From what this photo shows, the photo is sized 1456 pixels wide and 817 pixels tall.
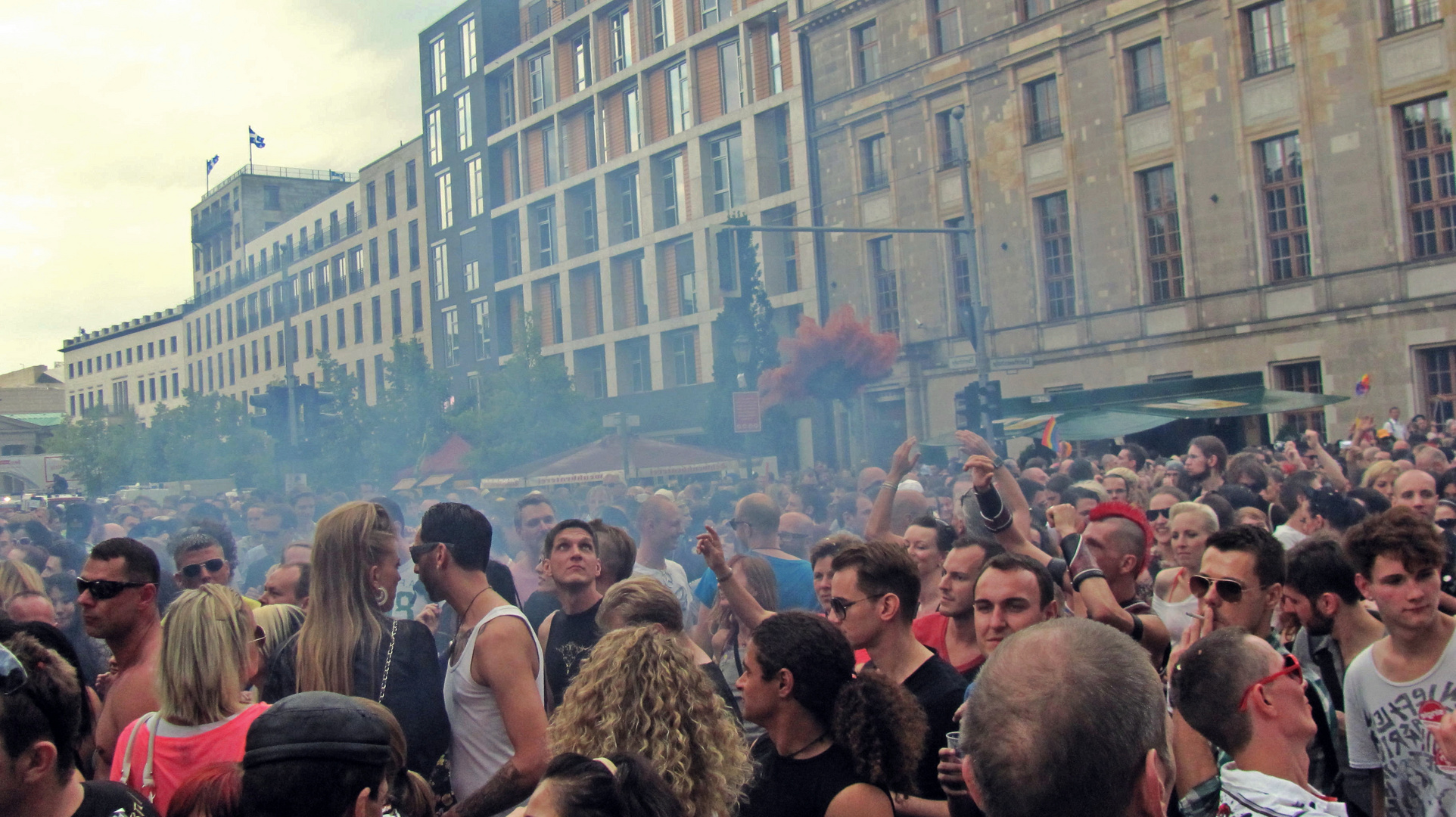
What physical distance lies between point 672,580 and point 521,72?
4342 centimetres

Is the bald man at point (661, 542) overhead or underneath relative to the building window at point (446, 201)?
underneath

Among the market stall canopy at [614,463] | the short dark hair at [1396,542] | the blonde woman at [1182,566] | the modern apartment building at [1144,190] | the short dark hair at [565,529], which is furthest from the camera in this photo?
the modern apartment building at [1144,190]

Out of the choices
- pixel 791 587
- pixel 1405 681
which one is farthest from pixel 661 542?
pixel 1405 681

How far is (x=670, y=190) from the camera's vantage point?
4228 centimetres

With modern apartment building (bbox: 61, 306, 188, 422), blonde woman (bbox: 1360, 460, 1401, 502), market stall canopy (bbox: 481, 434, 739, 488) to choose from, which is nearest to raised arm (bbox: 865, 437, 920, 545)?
blonde woman (bbox: 1360, 460, 1401, 502)

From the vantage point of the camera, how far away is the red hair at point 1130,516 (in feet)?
14.4

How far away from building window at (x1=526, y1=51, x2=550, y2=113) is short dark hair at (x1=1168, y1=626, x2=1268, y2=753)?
1795 inches

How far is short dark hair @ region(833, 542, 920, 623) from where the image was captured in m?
3.58

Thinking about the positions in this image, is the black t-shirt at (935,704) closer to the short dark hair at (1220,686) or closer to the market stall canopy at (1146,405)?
the short dark hair at (1220,686)

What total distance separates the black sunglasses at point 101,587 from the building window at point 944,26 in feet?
98.0

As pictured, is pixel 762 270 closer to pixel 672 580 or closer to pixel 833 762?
pixel 672 580

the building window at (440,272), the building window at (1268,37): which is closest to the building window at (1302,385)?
the building window at (1268,37)

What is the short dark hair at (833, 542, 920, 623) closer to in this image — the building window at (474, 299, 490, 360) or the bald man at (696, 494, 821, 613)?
the bald man at (696, 494, 821, 613)

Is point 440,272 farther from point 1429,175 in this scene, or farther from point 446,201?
point 1429,175
